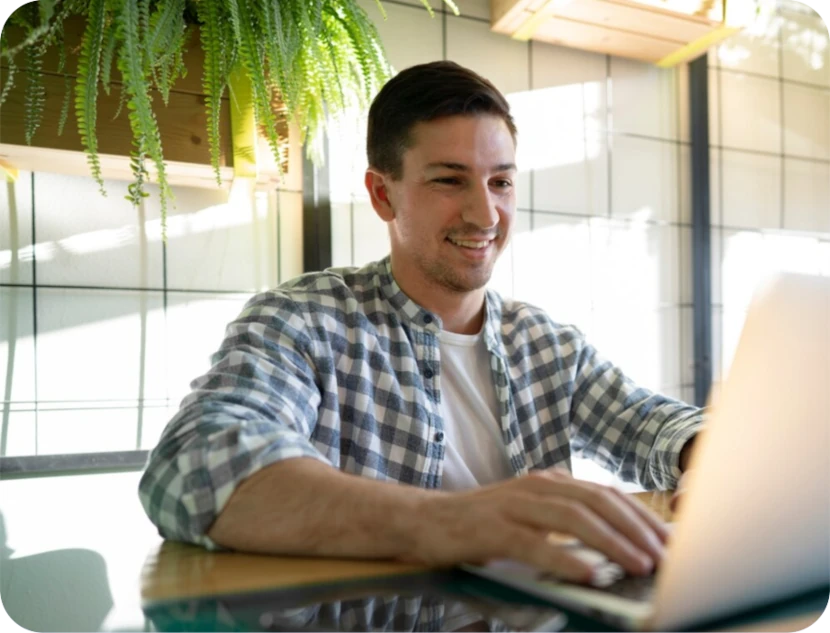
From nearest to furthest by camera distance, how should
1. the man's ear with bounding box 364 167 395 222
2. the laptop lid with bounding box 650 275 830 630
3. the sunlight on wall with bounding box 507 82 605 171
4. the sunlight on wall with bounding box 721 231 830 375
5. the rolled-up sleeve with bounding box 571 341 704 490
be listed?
the laptop lid with bounding box 650 275 830 630 < the rolled-up sleeve with bounding box 571 341 704 490 < the man's ear with bounding box 364 167 395 222 < the sunlight on wall with bounding box 507 82 605 171 < the sunlight on wall with bounding box 721 231 830 375

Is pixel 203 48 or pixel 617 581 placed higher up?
pixel 203 48

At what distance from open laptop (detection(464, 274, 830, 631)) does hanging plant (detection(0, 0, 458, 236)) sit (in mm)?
898

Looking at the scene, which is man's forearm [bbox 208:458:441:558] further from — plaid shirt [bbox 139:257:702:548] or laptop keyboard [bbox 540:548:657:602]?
laptop keyboard [bbox 540:548:657:602]

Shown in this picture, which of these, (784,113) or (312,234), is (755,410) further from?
(784,113)

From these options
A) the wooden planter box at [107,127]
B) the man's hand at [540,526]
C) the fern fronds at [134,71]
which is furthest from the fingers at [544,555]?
the wooden planter box at [107,127]

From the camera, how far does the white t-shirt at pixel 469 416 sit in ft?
3.85

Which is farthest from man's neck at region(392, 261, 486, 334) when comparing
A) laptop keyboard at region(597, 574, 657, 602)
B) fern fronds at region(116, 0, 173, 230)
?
laptop keyboard at region(597, 574, 657, 602)

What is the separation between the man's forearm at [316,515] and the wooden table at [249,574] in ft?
0.04

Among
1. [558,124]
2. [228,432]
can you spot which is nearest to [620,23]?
[558,124]

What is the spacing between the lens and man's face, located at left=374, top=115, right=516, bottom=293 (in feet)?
4.10

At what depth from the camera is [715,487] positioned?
402 millimetres

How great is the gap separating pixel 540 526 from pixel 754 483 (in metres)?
0.17

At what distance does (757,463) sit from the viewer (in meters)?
0.42

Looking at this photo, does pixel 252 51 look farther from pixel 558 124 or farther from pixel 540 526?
pixel 558 124
